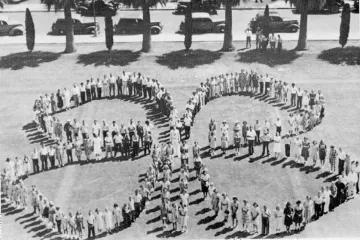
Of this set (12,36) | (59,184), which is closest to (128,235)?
(59,184)

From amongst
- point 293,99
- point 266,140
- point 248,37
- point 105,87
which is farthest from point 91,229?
point 248,37

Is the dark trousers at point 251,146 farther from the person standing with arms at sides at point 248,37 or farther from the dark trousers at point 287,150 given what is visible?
the person standing with arms at sides at point 248,37

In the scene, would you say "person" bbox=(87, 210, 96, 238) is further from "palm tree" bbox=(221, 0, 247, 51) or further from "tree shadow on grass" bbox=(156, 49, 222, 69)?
"palm tree" bbox=(221, 0, 247, 51)

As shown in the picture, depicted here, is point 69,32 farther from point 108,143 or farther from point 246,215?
point 246,215

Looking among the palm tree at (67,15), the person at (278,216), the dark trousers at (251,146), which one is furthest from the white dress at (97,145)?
the palm tree at (67,15)

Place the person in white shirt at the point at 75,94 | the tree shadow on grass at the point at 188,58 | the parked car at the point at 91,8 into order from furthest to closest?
the parked car at the point at 91,8 < the tree shadow on grass at the point at 188,58 < the person in white shirt at the point at 75,94
